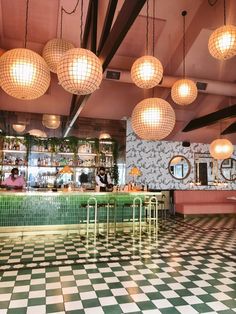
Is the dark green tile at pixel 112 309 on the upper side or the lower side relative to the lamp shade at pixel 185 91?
lower

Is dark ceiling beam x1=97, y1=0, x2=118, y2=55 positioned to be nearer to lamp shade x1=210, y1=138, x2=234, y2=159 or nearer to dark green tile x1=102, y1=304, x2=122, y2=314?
dark green tile x1=102, y1=304, x2=122, y2=314

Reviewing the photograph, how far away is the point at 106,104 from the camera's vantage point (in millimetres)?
9055

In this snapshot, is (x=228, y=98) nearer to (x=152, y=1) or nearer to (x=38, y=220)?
(x=152, y=1)

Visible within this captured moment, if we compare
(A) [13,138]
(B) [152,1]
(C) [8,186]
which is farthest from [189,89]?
(A) [13,138]

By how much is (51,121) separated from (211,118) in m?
5.30

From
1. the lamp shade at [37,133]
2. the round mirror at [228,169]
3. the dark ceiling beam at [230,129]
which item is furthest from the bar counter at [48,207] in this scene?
the round mirror at [228,169]

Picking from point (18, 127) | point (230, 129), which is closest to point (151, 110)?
point (18, 127)

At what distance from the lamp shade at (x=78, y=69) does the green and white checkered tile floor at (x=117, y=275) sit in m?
2.43

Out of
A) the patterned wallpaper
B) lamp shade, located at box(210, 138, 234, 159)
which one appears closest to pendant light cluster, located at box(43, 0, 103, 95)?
lamp shade, located at box(210, 138, 234, 159)

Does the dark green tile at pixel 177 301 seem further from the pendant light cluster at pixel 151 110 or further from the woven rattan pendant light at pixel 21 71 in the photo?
the woven rattan pendant light at pixel 21 71

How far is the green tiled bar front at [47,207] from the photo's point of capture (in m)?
6.31

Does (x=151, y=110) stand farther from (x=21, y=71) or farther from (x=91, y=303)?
(x=91, y=303)

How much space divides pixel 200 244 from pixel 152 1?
17.1 ft

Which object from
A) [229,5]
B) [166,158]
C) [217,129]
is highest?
[229,5]
